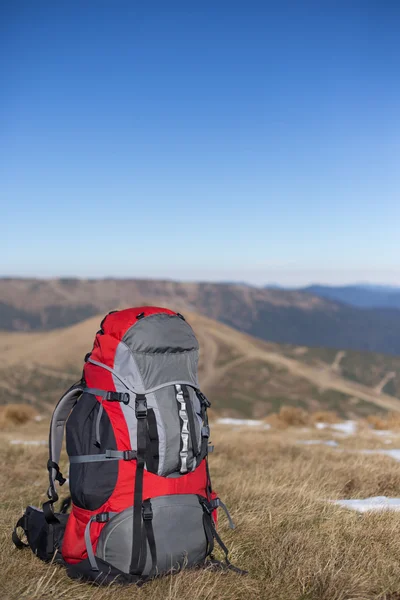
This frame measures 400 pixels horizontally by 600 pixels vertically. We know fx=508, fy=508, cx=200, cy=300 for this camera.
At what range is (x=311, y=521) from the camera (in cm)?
451

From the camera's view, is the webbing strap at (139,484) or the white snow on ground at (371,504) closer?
the webbing strap at (139,484)

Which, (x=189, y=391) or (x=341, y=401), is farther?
(x=341, y=401)

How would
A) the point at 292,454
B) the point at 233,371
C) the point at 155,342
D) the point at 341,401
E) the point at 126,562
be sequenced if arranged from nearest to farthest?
1. the point at 126,562
2. the point at 155,342
3. the point at 292,454
4. the point at 341,401
5. the point at 233,371

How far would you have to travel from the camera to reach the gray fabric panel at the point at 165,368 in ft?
11.8

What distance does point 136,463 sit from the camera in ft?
11.3

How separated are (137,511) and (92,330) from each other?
10499 cm

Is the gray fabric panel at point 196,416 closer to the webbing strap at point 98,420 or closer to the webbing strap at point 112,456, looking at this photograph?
the webbing strap at point 112,456

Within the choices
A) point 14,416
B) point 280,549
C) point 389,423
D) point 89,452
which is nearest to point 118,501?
point 89,452

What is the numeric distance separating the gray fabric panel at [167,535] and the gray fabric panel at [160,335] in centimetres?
104

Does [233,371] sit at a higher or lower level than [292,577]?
lower

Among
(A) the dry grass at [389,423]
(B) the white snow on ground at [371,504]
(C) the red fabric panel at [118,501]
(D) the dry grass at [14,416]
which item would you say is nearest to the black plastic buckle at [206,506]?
(C) the red fabric panel at [118,501]

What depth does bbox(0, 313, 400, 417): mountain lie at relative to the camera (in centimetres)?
7369

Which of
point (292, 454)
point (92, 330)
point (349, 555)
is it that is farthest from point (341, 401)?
point (349, 555)

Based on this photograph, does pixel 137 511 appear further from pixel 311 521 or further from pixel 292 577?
pixel 311 521
